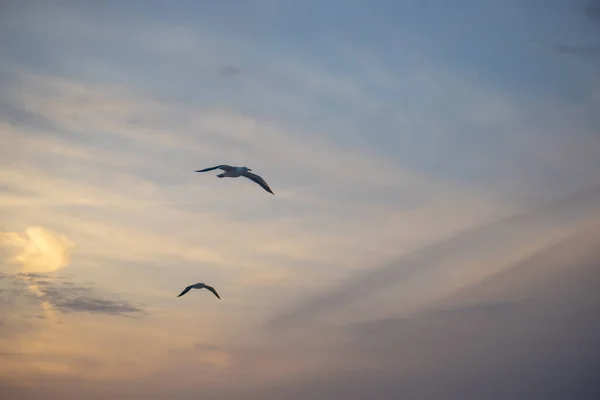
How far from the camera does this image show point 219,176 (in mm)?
123625

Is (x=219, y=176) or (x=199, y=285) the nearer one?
(x=219, y=176)

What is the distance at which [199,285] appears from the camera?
150250 millimetres

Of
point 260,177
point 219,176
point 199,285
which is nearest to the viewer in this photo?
point 219,176

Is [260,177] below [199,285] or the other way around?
the other way around

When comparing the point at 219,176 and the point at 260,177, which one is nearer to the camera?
the point at 219,176

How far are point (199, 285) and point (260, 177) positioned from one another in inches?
1206

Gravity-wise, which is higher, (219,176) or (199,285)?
(219,176)

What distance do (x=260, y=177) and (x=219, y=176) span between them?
10782 mm

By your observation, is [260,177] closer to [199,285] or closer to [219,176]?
[219,176]

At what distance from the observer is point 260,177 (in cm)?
13238

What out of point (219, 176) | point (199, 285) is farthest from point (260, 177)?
point (199, 285)

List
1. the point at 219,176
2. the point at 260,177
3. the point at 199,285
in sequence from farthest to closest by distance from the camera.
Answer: the point at 199,285 → the point at 260,177 → the point at 219,176

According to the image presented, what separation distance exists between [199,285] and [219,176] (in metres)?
34.6
